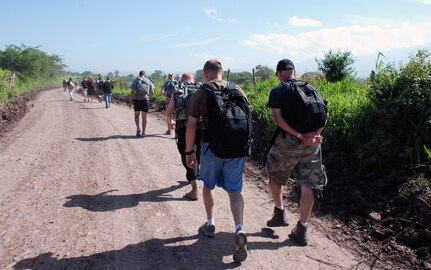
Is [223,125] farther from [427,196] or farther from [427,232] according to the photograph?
[427,196]

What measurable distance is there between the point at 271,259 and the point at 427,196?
2.10 m

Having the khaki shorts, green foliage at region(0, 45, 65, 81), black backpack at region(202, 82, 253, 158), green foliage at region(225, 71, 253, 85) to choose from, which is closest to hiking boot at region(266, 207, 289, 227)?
the khaki shorts

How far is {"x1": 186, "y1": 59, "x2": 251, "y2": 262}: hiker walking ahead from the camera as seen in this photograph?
135 inches

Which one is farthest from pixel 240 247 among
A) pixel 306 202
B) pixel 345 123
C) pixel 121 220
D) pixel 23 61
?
pixel 23 61

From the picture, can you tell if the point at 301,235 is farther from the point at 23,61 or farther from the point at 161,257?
the point at 23,61

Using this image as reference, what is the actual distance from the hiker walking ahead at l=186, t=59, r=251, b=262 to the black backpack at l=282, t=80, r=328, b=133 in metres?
0.47

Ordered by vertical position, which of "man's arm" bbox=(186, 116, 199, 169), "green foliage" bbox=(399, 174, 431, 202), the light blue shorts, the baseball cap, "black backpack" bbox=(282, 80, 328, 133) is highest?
the baseball cap

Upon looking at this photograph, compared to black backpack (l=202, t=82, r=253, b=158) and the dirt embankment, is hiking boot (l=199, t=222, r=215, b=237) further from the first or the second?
black backpack (l=202, t=82, r=253, b=158)

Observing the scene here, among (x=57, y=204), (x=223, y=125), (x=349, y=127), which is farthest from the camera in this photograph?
(x=349, y=127)

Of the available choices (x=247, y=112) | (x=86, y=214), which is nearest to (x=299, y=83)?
(x=247, y=112)

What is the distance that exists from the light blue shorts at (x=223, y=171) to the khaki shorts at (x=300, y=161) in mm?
523

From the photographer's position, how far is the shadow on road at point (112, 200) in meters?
4.89

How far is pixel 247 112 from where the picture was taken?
356 cm

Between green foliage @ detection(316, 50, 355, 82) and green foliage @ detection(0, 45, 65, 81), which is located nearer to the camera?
green foliage @ detection(316, 50, 355, 82)
